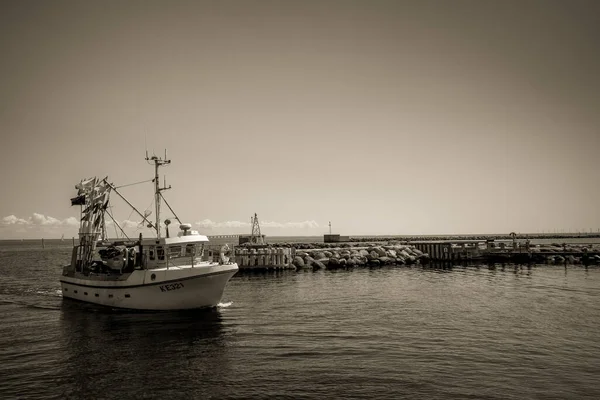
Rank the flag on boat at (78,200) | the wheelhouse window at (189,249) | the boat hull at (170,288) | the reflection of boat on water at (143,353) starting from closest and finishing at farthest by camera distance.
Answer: the reflection of boat on water at (143,353) < the boat hull at (170,288) < the wheelhouse window at (189,249) < the flag on boat at (78,200)

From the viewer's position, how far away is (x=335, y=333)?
19.1 m

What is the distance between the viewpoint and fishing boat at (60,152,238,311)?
24155 mm

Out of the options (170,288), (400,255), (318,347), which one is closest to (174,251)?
(170,288)

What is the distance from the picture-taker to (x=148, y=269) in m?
25.1

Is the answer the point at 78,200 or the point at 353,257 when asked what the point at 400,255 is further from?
the point at 78,200

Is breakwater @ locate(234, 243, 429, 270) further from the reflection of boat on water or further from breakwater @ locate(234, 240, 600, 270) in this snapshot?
the reflection of boat on water

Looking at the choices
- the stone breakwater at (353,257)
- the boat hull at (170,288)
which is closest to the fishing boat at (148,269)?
the boat hull at (170,288)

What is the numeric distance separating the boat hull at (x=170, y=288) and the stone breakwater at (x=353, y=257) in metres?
25.9

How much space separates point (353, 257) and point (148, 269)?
34863 millimetres

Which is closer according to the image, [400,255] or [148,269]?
[148,269]

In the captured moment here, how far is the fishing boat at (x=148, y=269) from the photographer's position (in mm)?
24155

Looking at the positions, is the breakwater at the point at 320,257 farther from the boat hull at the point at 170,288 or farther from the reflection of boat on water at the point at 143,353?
the boat hull at the point at 170,288

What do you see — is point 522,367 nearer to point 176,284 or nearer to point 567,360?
point 567,360

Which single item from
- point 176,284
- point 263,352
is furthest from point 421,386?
point 176,284
